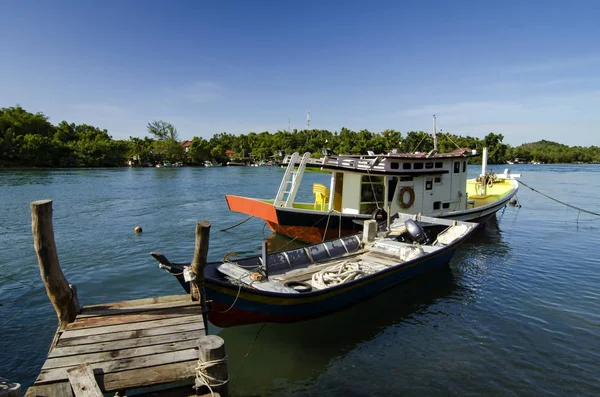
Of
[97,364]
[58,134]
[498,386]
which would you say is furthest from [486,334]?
[58,134]

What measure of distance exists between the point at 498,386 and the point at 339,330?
3195mm

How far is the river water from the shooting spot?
21.5 feet

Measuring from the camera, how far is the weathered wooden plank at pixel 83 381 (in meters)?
3.96

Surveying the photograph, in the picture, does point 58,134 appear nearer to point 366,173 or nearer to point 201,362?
point 366,173

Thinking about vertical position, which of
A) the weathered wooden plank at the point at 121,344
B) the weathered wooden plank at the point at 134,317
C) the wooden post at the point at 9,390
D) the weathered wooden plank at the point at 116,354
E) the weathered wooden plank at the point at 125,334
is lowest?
the weathered wooden plank at the point at 116,354

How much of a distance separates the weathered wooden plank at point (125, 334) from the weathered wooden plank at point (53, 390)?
807 millimetres

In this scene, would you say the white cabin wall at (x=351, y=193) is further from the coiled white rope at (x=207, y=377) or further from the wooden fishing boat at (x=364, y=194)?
the coiled white rope at (x=207, y=377)

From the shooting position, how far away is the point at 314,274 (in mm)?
8883

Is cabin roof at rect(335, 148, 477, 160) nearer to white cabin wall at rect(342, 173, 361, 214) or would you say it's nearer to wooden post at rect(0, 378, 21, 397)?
white cabin wall at rect(342, 173, 361, 214)

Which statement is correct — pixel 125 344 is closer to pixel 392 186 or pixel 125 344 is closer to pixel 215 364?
pixel 215 364

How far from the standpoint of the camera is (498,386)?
20.9 ft

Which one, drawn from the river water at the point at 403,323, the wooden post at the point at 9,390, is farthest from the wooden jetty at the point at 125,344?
the river water at the point at 403,323

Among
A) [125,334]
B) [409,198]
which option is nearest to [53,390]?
[125,334]

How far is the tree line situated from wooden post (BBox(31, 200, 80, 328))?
50.1m
